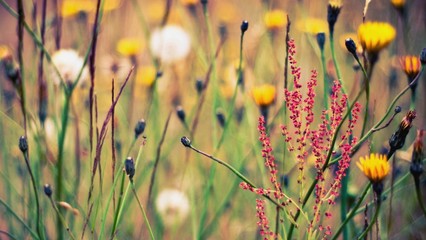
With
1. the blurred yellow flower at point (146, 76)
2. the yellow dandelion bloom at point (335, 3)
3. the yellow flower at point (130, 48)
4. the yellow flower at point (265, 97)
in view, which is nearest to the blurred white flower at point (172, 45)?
the blurred yellow flower at point (146, 76)

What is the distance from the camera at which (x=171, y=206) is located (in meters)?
1.51

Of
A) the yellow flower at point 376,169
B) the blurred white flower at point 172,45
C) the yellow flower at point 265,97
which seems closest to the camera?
the yellow flower at point 376,169

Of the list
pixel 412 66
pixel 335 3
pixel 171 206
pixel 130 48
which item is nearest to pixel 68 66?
pixel 130 48

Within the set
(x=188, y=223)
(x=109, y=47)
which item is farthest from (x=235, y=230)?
(x=109, y=47)

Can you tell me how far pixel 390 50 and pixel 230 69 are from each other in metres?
0.51

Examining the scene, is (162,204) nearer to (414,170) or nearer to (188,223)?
(188,223)

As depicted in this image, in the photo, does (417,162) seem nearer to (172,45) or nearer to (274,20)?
(274,20)

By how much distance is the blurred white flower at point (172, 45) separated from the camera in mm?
2015

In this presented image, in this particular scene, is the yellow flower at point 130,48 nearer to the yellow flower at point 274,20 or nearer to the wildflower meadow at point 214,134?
the wildflower meadow at point 214,134

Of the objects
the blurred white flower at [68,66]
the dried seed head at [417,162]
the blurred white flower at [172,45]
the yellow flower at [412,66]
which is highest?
the blurred white flower at [172,45]

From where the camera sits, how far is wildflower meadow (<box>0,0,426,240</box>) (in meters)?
Result: 0.81

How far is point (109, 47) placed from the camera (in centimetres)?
203

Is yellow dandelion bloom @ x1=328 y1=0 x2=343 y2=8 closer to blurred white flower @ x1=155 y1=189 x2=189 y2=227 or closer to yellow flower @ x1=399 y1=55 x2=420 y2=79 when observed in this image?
yellow flower @ x1=399 y1=55 x2=420 y2=79

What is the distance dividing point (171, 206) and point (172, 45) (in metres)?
0.73
